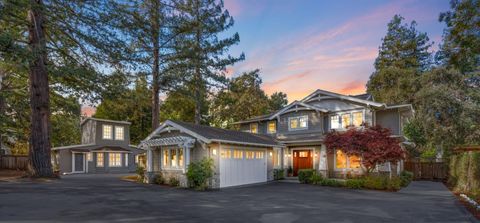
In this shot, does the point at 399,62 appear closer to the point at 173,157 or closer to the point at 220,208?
the point at 173,157

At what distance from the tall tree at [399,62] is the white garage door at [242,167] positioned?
22.0 m

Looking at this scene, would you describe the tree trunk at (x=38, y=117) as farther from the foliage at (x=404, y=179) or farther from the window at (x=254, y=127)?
the foliage at (x=404, y=179)

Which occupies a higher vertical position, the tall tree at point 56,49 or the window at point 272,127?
the tall tree at point 56,49

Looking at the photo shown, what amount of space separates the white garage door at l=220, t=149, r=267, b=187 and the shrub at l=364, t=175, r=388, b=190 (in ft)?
22.0

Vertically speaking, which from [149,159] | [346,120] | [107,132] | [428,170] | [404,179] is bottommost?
[428,170]

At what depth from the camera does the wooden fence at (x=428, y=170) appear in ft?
78.6

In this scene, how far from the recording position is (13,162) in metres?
29.8

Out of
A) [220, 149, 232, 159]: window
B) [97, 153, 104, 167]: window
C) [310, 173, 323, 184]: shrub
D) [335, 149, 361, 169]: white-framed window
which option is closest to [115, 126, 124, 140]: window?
[97, 153, 104, 167]: window

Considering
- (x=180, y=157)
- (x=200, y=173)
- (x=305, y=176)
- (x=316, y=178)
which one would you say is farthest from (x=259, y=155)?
(x=200, y=173)

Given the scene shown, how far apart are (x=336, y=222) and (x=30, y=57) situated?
12.9 metres

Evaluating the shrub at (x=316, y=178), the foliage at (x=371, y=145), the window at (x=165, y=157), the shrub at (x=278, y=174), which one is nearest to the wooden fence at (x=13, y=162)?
the window at (x=165, y=157)

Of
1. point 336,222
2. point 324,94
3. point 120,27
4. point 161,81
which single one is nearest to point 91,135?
point 161,81

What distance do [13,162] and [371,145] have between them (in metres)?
31.7

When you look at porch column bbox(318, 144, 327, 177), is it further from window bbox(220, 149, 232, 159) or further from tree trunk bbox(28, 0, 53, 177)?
tree trunk bbox(28, 0, 53, 177)
